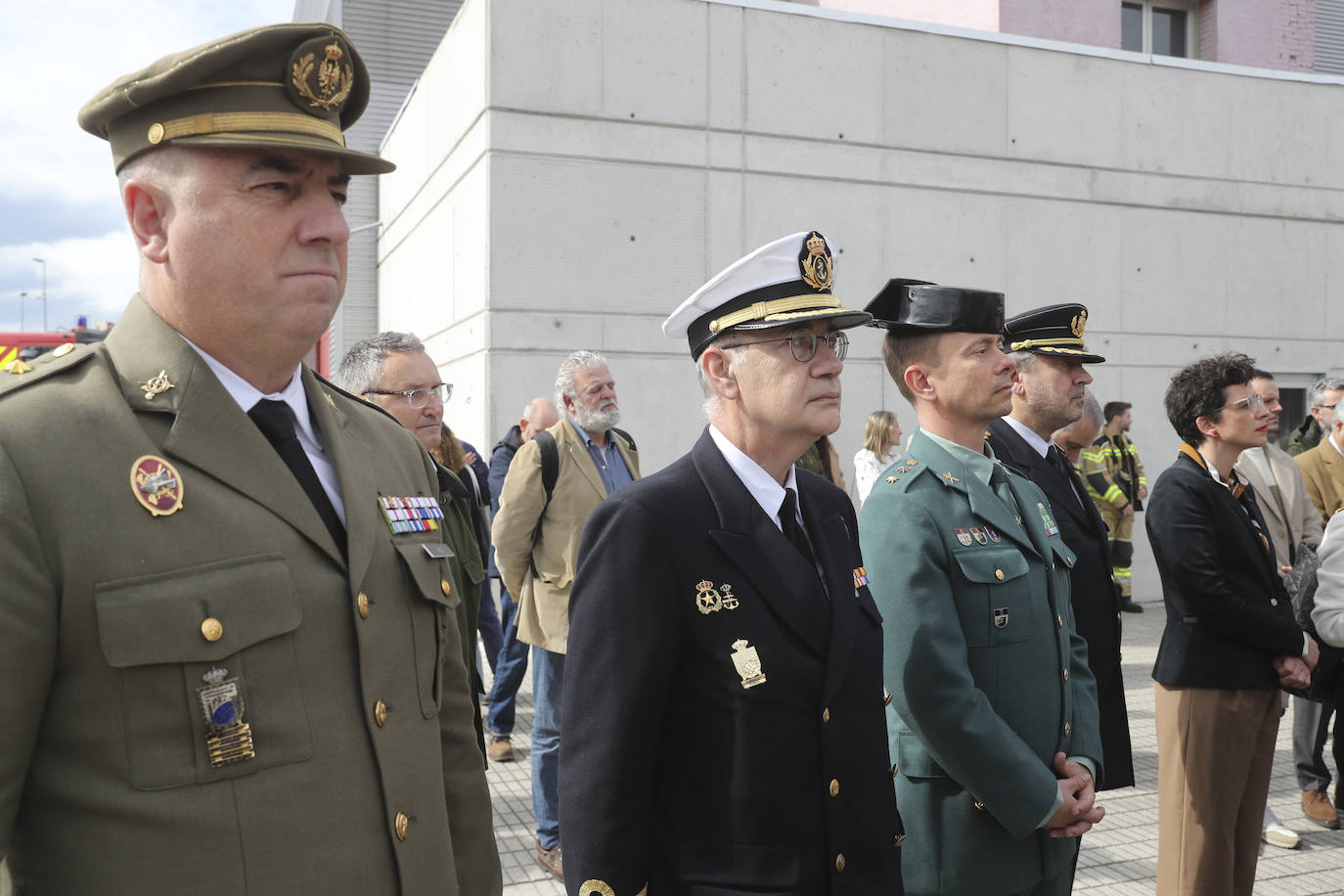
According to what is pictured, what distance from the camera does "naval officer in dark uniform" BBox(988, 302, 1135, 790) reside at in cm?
372

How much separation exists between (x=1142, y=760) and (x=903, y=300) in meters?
4.62

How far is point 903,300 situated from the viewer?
10.6ft

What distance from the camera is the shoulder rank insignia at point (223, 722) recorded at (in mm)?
1429

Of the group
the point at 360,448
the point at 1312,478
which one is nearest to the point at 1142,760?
the point at 1312,478

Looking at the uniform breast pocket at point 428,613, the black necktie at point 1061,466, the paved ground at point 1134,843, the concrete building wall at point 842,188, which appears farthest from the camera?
the concrete building wall at point 842,188

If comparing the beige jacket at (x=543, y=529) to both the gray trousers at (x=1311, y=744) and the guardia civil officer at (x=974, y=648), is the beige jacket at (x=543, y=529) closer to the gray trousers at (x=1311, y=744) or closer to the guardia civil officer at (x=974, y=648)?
the guardia civil officer at (x=974, y=648)

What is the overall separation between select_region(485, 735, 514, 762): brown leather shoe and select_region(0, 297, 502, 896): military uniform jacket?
4.71 m

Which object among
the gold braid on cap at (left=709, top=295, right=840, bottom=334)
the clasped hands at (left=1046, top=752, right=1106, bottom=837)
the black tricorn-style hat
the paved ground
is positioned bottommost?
the paved ground

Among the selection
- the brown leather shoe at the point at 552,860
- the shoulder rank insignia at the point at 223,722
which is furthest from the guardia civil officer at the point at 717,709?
the brown leather shoe at the point at 552,860

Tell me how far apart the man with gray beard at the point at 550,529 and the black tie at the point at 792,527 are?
2.62 m

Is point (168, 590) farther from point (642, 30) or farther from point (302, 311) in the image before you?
point (642, 30)

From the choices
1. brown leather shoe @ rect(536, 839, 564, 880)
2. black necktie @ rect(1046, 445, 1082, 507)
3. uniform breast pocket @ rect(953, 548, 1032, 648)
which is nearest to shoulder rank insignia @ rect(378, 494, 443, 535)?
uniform breast pocket @ rect(953, 548, 1032, 648)

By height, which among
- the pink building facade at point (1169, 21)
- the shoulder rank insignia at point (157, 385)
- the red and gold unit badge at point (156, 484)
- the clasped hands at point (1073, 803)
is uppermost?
the pink building facade at point (1169, 21)

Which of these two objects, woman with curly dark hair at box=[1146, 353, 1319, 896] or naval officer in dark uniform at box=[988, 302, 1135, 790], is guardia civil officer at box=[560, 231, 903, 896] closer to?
naval officer in dark uniform at box=[988, 302, 1135, 790]
